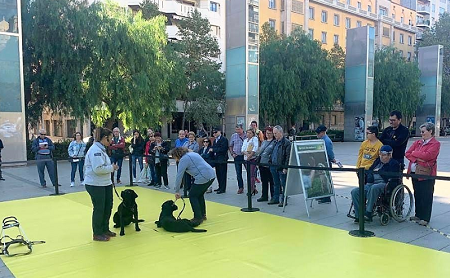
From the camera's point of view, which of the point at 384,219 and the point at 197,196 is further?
the point at 197,196

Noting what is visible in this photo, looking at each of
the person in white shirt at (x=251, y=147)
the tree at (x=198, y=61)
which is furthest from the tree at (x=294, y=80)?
the person in white shirt at (x=251, y=147)

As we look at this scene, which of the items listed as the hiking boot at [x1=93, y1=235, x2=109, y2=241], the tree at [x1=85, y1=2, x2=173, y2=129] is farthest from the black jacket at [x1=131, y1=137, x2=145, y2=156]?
the tree at [x1=85, y1=2, x2=173, y2=129]

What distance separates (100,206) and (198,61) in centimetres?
2800

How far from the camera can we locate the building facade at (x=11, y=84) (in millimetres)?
17750

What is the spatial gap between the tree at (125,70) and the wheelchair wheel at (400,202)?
16.5 meters

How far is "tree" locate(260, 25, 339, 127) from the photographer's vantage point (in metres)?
29.4

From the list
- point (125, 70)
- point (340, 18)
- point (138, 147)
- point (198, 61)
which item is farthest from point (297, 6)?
point (138, 147)

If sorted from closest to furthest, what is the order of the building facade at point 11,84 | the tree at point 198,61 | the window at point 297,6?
1. the building facade at point 11,84
2. the tree at point 198,61
3. the window at point 297,6

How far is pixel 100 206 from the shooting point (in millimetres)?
5836

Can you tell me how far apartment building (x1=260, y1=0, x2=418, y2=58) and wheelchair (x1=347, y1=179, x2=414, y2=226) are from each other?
42720mm

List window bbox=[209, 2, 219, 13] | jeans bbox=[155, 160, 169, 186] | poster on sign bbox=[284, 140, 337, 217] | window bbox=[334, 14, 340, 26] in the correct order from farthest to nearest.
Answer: window bbox=[334, 14, 340, 26] → window bbox=[209, 2, 219, 13] → jeans bbox=[155, 160, 169, 186] → poster on sign bbox=[284, 140, 337, 217]

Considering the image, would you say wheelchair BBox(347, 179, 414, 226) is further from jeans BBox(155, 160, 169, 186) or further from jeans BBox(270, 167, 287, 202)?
jeans BBox(155, 160, 169, 186)

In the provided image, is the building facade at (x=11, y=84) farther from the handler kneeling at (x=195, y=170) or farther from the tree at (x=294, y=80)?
the tree at (x=294, y=80)

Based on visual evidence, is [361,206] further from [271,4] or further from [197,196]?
[271,4]
